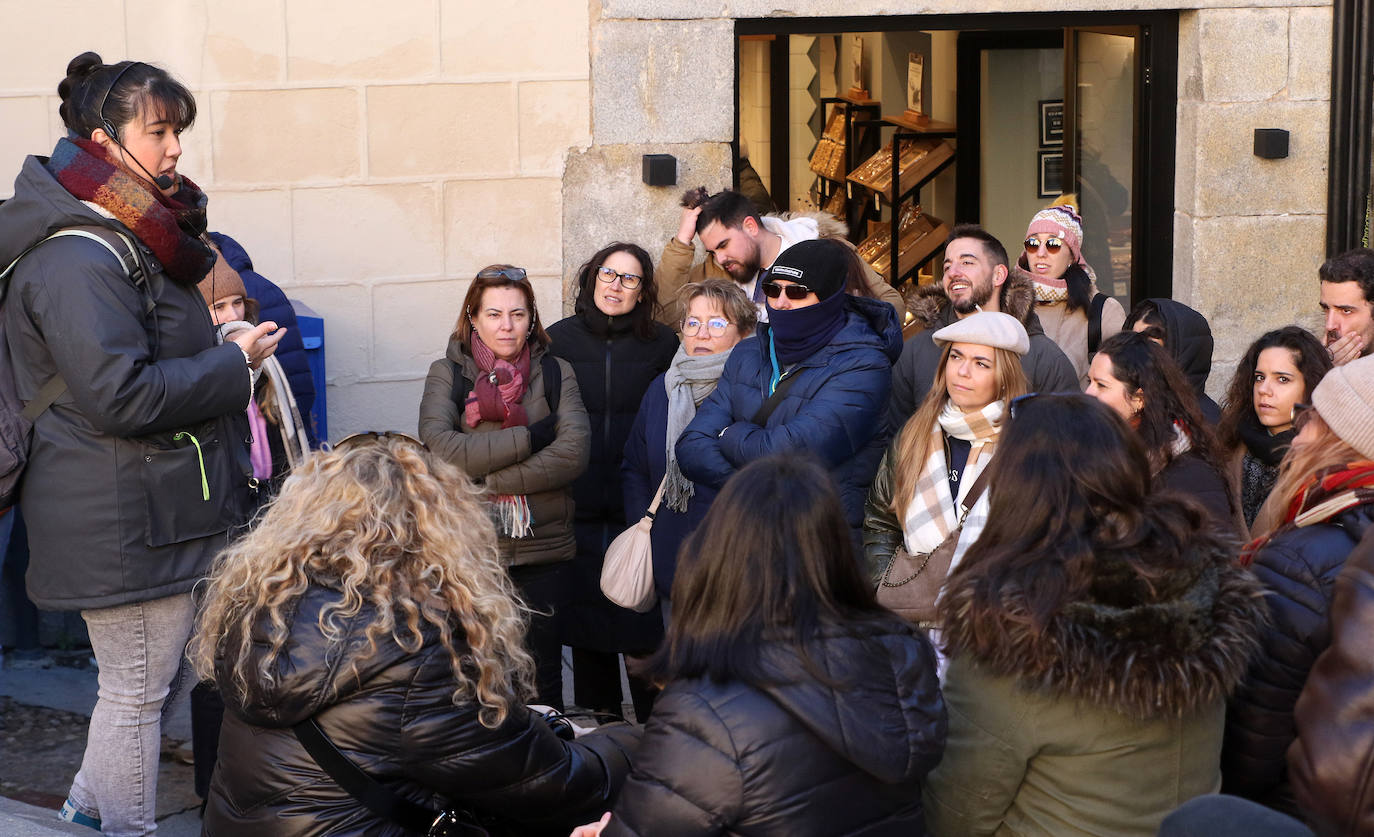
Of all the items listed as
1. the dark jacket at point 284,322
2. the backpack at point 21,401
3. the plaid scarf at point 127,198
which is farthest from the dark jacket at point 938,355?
the backpack at point 21,401

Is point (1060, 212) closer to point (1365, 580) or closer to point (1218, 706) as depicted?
point (1218, 706)

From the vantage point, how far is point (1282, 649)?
2.57 metres

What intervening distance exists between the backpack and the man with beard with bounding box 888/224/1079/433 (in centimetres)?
227

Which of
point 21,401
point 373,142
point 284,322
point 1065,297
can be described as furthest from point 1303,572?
point 373,142

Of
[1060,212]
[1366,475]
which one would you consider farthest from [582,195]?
[1366,475]

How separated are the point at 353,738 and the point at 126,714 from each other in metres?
A: 1.23

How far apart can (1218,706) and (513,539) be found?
2526mm

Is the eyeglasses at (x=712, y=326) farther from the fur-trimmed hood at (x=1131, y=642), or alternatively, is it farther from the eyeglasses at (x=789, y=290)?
the fur-trimmed hood at (x=1131, y=642)

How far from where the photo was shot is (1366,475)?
8.77 feet

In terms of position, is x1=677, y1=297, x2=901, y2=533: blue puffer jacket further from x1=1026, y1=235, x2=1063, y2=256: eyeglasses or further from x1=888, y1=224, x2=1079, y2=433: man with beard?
x1=1026, y1=235, x2=1063, y2=256: eyeglasses

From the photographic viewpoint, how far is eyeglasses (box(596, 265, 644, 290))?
4855 mm

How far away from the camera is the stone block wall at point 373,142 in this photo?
18.4 ft

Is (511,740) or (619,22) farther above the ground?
(619,22)

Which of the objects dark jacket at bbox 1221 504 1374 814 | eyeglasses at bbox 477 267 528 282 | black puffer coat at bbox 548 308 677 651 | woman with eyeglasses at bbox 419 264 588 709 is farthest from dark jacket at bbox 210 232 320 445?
dark jacket at bbox 1221 504 1374 814
